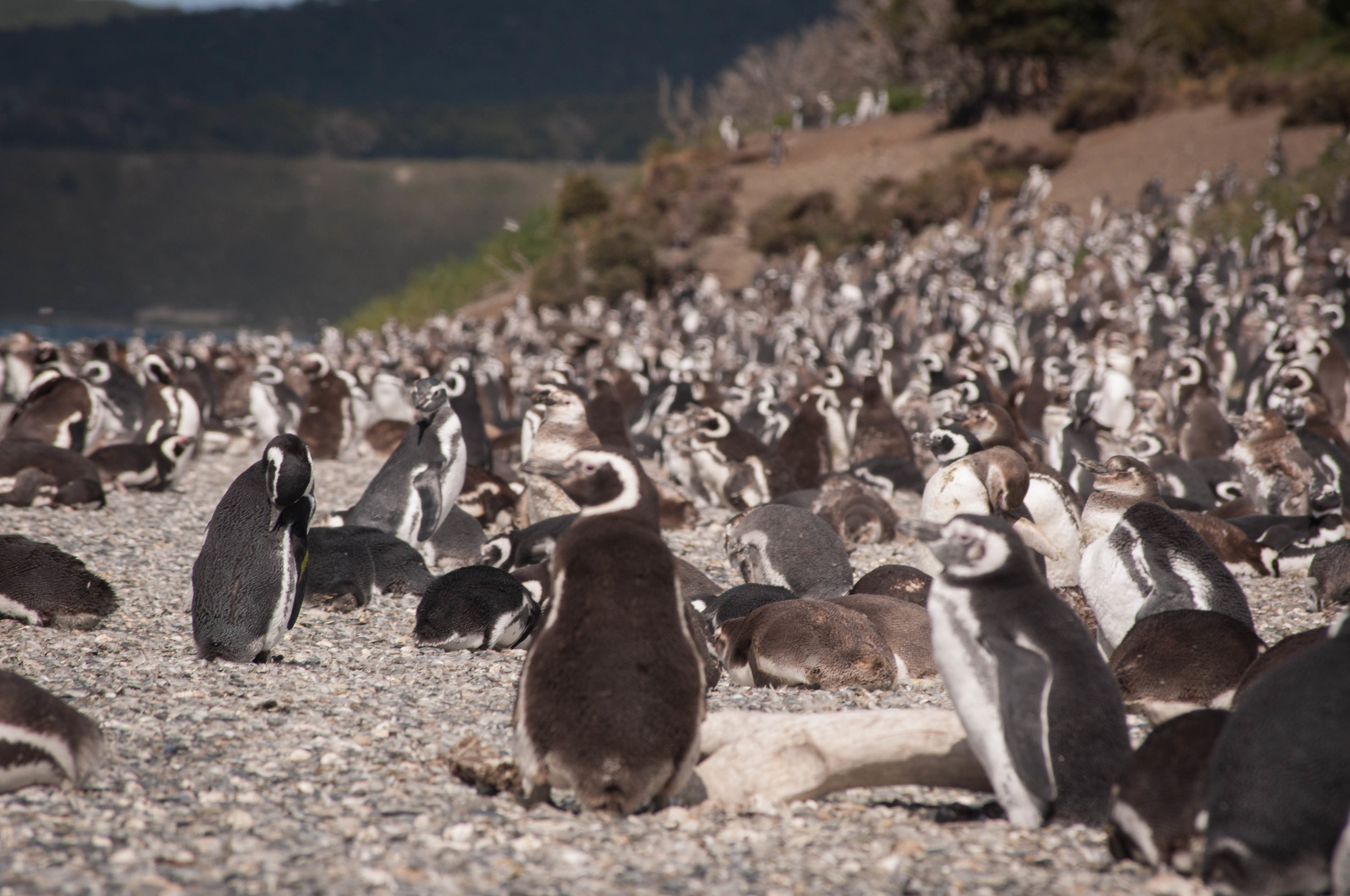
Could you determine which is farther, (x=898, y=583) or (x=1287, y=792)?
(x=898, y=583)

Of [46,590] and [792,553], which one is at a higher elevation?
[46,590]

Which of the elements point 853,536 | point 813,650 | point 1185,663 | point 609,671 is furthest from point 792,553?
point 609,671

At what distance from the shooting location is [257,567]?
197 inches

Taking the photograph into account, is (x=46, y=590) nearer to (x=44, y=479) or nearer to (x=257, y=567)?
(x=257, y=567)

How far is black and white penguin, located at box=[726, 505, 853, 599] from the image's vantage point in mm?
6676

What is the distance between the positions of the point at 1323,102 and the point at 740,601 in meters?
28.3

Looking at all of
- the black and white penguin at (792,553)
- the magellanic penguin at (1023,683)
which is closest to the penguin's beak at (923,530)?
the magellanic penguin at (1023,683)

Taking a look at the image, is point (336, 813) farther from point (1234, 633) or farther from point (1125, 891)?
point (1234, 633)

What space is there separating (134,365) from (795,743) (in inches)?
778

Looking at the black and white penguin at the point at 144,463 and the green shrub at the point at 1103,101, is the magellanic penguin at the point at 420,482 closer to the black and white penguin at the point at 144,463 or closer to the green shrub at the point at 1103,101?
the black and white penguin at the point at 144,463

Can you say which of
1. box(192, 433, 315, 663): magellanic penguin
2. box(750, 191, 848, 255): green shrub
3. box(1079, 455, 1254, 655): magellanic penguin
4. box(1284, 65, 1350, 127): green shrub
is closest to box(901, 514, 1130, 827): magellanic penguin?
box(1079, 455, 1254, 655): magellanic penguin

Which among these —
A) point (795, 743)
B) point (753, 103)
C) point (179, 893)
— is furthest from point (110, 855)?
point (753, 103)

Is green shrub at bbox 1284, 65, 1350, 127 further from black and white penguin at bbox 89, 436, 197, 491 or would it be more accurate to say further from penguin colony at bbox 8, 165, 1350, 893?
black and white penguin at bbox 89, 436, 197, 491

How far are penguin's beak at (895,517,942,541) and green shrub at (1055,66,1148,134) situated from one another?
33.4m
